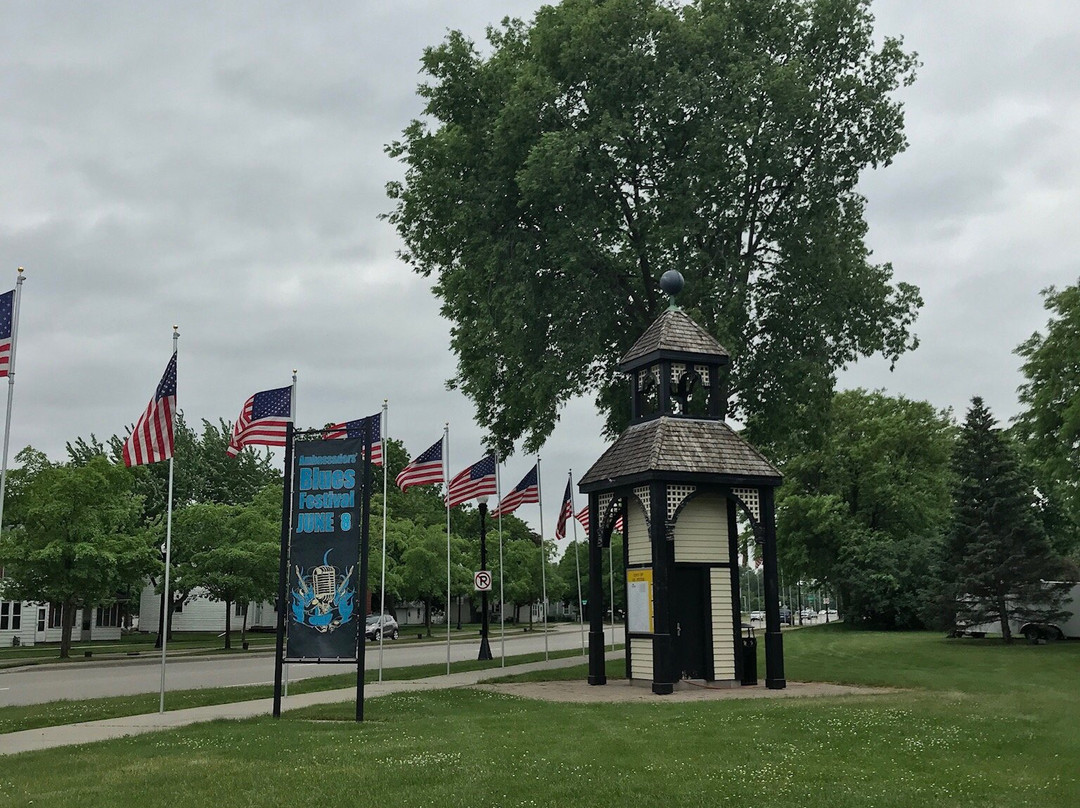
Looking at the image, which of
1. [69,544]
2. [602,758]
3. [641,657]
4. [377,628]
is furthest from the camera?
[377,628]

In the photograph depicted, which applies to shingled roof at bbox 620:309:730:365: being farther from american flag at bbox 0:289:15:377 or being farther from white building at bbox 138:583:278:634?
white building at bbox 138:583:278:634

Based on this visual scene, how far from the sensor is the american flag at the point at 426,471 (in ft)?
87.7

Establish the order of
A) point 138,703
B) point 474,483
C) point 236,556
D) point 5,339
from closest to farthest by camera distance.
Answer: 1. point 5,339
2. point 138,703
3. point 474,483
4. point 236,556

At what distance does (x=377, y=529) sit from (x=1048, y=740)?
167 ft

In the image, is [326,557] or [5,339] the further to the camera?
[5,339]

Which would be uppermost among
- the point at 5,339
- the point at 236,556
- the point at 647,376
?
the point at 647,376

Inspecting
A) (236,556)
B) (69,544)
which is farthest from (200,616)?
(69,544)

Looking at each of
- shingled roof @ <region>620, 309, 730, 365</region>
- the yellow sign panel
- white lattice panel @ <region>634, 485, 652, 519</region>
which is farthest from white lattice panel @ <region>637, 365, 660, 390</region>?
the yellow sign panel

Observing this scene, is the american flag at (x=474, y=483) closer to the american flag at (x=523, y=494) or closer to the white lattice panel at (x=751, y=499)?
the american flag at (x=523, y=494)

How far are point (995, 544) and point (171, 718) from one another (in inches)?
1185

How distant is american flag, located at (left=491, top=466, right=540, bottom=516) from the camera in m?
30.6

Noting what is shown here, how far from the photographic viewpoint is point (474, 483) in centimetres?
2872

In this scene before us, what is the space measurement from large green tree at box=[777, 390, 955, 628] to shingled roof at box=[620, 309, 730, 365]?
3300cm

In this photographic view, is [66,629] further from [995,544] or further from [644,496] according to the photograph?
[995,544]
